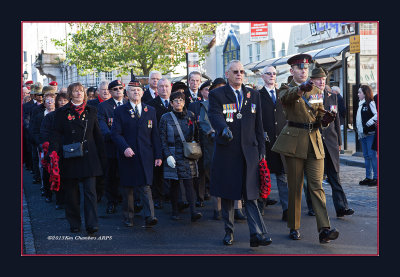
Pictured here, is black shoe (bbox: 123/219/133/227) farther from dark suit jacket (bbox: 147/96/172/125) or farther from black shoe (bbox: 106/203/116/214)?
dark suit jacket (bbox: 147/96/172/125)

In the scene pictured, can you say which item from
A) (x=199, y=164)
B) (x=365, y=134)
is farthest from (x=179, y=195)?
(x=365, y=134)

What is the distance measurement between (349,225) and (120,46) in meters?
19.0

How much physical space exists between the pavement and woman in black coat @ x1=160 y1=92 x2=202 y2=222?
433 mm

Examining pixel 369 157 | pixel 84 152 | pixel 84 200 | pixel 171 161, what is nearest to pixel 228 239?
pixel 171 161

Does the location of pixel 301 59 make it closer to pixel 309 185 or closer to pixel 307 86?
pixel 307 86

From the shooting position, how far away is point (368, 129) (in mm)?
11297

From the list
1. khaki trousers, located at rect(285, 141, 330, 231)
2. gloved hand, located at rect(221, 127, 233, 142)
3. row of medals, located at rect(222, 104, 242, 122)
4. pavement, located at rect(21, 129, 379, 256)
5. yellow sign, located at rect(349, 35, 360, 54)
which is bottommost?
pavement, located at rect(21, 129, 379, 256)

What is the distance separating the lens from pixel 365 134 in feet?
37.4

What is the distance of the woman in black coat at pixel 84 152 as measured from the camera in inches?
295

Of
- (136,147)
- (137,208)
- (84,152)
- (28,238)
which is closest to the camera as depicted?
(28,238)

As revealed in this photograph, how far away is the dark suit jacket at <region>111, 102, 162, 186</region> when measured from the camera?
7.93 meters

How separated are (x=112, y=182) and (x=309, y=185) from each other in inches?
152

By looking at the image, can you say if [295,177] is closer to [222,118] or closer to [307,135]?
[307,135]

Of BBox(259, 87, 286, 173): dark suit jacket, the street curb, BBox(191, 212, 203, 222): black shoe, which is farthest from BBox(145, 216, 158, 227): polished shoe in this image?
BBox(259, 87, 286, 173): dark suit jacket
